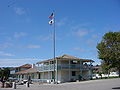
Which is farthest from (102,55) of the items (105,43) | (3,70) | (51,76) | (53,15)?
(3,70)

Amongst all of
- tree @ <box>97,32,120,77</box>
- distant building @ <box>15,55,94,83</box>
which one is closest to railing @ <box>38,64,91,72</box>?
distant building @ <box>15,55,94,83</box>

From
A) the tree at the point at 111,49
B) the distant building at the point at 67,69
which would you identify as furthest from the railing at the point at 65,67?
the tree at the point at 111,49

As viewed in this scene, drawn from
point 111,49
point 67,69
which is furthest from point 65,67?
point 111,49

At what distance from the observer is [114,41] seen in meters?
18.4

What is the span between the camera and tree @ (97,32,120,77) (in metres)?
18.1

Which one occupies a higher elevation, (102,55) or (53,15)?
(53,15)

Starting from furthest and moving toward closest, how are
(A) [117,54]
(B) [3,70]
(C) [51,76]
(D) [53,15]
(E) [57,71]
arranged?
(B) [3,70] < (C) [51,76] < (E) [57,71] < (D) [53,15] < (A) [117,54]

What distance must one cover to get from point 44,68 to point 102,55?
2936cm

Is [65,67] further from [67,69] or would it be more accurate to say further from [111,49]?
[111,49]

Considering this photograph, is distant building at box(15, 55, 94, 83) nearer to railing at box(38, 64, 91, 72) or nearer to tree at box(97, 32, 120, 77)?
railing at box(38, 64, 91, 72)

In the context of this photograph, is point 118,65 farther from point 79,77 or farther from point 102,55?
point 79,77

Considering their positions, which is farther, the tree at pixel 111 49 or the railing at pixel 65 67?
the railing at pixel 65 67

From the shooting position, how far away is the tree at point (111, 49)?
18.1 metres

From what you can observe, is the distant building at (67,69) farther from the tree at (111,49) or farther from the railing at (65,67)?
the tree at (111,49)
